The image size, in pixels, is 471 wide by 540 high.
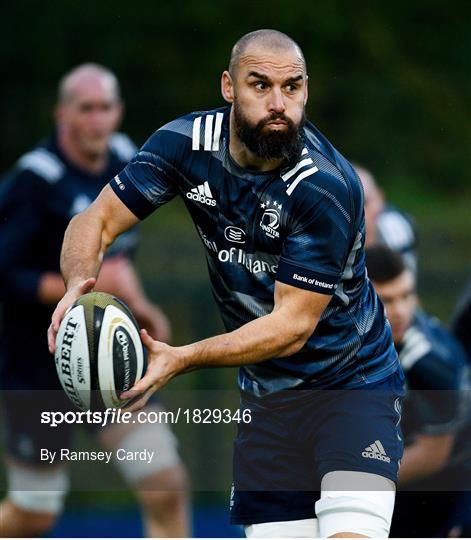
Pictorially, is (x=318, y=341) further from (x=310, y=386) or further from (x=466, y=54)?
(x=466, y=54)

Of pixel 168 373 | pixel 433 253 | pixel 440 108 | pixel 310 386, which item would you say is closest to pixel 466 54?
pixel 440 108

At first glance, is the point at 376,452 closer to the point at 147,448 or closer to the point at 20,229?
the point at 147,448

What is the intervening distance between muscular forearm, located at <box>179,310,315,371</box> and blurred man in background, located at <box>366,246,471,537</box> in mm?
1403

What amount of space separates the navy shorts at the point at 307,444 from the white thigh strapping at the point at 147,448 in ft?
5.83

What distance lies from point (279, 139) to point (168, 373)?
31.9 inches

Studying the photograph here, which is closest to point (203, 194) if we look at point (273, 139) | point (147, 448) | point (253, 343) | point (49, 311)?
point (273, 139)

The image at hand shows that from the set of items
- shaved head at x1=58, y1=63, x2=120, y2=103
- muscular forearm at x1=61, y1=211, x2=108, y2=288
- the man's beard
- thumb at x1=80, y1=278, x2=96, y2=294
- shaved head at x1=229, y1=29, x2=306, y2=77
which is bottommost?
thumb at x1=80, y1=278, x2=96, y2=294

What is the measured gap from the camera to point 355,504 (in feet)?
13.1

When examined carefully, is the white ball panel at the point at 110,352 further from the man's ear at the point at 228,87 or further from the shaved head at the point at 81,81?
the shaved head at the point at 81,81

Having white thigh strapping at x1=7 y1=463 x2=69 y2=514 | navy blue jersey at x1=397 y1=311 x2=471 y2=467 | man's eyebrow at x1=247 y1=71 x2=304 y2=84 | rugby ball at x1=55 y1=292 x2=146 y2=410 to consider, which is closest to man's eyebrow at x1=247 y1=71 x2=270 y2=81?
man's eyebrow at x1=247 y1=71 x2=304 y2=84

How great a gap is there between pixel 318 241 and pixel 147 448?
250cm

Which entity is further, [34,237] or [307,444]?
[34,237]

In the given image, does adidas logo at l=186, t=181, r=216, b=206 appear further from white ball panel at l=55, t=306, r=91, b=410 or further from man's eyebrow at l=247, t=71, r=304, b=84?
white ball panel at l=55, t=306, r=91, b=410

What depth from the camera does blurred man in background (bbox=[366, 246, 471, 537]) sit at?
530 centimetres
